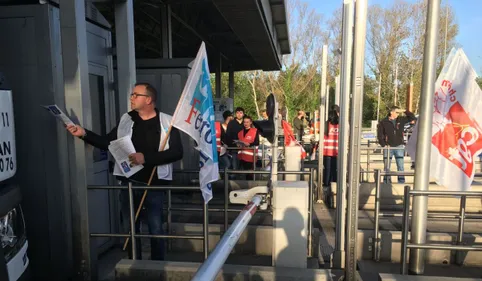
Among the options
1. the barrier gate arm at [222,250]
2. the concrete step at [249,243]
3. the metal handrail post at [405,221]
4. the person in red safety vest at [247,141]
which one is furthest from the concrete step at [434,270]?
the person in red safety vest at [247,141]

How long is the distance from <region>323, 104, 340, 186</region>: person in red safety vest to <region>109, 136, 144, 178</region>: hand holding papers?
5.81 meters

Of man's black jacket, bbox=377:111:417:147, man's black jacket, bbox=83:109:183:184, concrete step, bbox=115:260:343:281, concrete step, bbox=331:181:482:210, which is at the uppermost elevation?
man's black jacket, bbox=83:109:183:184

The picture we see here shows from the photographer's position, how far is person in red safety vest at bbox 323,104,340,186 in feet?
29.1

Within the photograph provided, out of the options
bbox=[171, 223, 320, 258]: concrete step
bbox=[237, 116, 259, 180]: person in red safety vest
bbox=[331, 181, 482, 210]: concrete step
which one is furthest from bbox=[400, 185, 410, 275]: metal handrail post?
bbox=[237, 116, 259, 180]: person in red safety vest

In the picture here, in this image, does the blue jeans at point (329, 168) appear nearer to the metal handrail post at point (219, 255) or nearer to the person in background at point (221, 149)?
the person in background at point (221, 149)

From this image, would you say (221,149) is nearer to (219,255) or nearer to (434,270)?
(434,270)

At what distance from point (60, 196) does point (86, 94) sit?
42.1 inches

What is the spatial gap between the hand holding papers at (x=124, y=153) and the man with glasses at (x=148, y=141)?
64mm

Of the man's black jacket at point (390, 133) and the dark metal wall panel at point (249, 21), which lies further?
the man's black jacket at point (390, 133)

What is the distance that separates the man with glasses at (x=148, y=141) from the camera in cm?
377

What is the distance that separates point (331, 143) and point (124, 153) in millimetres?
6135

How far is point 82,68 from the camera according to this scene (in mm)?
3738

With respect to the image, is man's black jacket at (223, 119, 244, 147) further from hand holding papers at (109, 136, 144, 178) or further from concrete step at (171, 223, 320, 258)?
hand holding papers at (109, 136, 144, 178)

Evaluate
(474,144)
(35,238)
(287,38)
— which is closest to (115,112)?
(35,238)
